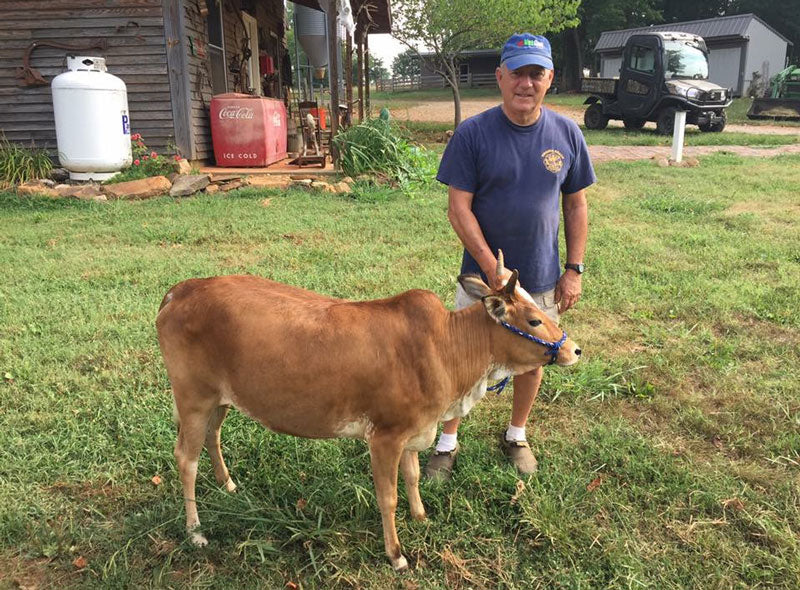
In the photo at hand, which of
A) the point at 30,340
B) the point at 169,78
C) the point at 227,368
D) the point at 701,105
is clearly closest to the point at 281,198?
the point at 169,78

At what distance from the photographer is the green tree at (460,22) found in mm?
19938

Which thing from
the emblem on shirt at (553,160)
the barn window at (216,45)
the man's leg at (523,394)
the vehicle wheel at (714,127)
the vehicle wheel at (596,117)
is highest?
the barn window at (216,45)

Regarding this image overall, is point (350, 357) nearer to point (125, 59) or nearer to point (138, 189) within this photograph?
point (138, 189)

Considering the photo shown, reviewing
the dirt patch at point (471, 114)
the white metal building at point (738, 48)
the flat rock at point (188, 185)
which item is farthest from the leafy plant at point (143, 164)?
the white metal building at point (738, 48)

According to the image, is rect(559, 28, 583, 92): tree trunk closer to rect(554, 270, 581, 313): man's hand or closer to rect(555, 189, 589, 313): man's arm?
rect(555, 189, 589, 313): man's arm

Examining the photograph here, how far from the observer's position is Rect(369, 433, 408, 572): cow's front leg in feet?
7.86

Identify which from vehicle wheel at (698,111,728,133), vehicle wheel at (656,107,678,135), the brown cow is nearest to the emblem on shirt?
the brown cow

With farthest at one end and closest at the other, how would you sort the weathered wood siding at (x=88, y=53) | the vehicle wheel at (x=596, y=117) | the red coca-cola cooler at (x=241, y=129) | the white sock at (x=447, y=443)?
the vehicle wheel at (x=596, y=117)
the red coca-cola cooler at (x=241, y=129)
the weathered wood siding at (x=88, y=53)
the white sock at (x=447, y=443)

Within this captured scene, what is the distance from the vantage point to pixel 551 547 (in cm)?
261

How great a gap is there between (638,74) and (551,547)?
1983cm

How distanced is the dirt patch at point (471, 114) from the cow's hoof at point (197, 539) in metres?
14.2

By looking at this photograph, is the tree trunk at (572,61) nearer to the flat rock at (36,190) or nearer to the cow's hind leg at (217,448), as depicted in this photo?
the flat rock at (36,190)

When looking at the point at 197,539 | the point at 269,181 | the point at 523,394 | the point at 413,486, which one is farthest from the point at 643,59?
the point at 197,539

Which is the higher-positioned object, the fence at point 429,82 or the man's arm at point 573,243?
the fence at point 429,82
